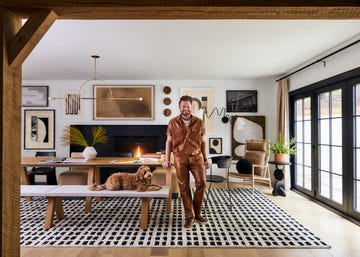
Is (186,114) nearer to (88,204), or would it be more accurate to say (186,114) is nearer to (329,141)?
(88,204)

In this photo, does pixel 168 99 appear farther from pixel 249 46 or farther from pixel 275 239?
pixel 275 239

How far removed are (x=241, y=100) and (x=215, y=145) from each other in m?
1.25

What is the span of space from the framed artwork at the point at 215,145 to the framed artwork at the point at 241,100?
2.48 ft

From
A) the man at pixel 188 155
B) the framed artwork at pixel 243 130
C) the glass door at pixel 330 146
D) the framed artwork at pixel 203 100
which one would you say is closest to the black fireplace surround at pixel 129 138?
the framed artwork at pixel 203 100

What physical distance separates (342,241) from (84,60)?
14.6 ft

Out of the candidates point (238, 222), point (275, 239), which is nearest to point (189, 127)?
point (238, 222)

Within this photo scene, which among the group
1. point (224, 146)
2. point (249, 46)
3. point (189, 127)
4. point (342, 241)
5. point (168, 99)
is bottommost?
point (342, 241)

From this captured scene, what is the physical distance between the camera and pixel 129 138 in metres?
5.36

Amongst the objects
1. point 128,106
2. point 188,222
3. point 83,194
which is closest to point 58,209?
point 83,194

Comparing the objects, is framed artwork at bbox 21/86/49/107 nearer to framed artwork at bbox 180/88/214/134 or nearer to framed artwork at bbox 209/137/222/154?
framed artwork at bbox 180/88/214/134

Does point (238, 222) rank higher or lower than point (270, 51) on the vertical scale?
lower

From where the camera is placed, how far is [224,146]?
538cm

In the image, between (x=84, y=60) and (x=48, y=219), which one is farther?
(x=84, y=60)

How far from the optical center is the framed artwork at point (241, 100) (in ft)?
17.6
